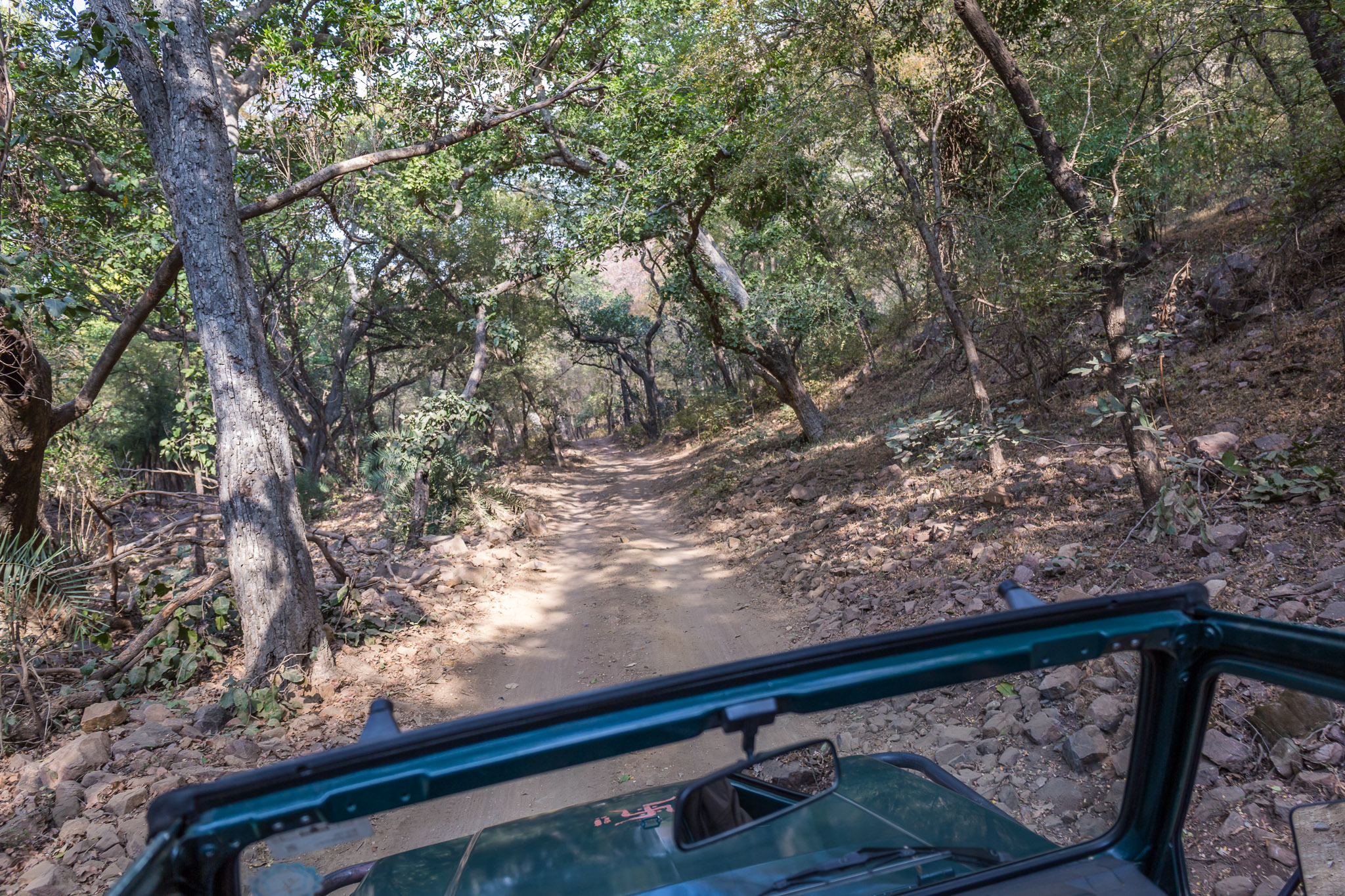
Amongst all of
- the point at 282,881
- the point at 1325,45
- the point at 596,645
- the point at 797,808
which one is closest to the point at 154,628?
the point at 596,645

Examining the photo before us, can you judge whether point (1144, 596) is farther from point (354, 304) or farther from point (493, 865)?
point (354, 304)

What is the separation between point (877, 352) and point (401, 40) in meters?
16.0


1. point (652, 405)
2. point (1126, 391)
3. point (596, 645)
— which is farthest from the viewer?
point (652, 405)

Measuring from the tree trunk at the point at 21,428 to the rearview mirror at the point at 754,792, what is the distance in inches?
A: 251

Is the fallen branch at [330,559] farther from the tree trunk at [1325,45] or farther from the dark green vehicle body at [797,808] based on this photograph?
the tree trunk at [1325,45]

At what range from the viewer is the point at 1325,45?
19.7 feet

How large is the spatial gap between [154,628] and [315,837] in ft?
19.2

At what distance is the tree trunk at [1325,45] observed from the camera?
18.8ft

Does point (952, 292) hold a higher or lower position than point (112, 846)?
higher

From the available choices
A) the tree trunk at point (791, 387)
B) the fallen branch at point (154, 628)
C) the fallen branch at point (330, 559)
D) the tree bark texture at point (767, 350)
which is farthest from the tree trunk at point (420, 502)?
the tree trunk at point (791, 387)

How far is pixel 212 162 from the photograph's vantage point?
18.7ft

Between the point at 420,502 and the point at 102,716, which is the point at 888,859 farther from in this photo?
the point at 420,502

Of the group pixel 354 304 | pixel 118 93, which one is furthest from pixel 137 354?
pixel 118 93

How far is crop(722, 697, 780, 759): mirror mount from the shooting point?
1232 mm
